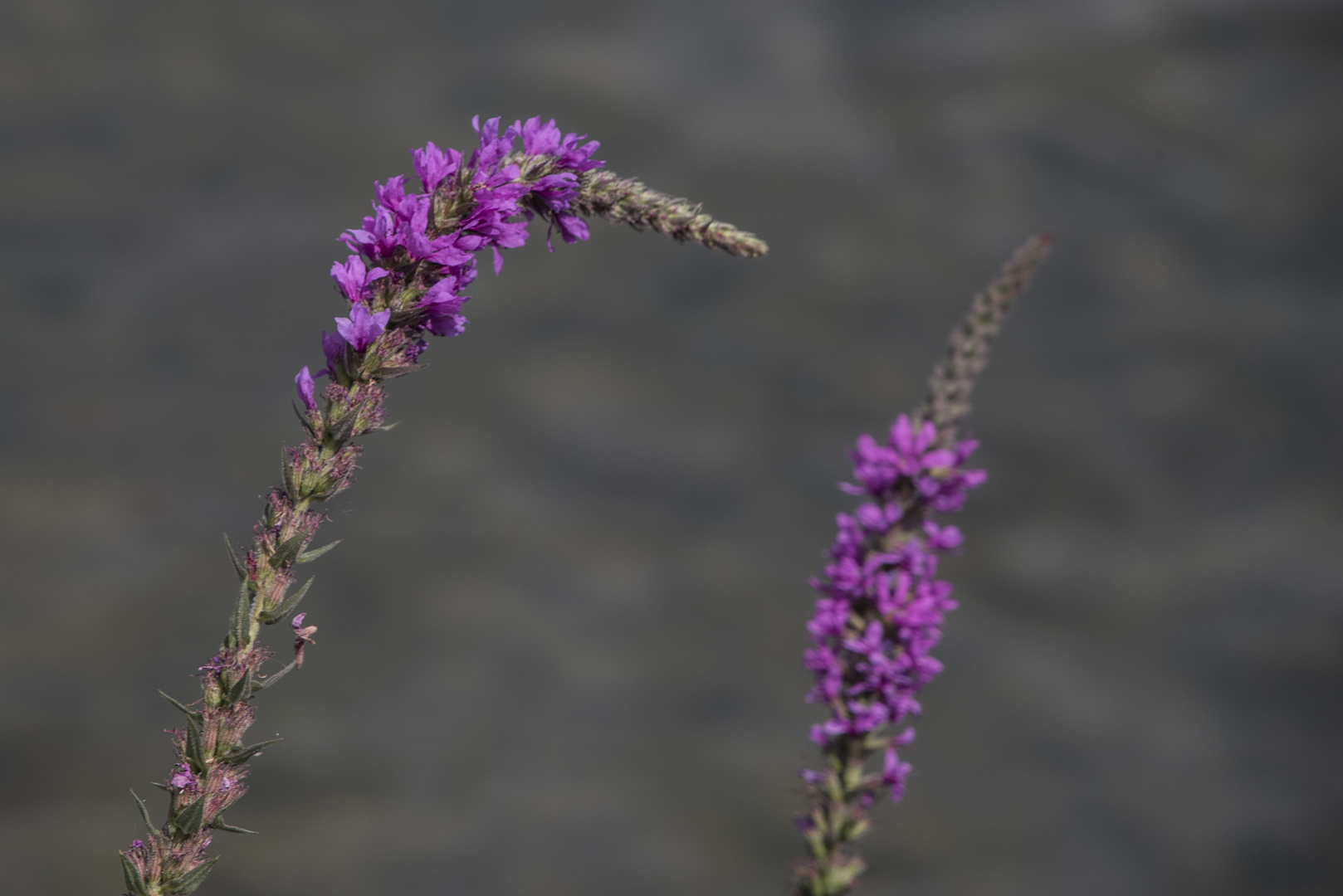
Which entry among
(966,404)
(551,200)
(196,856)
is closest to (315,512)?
(196,856)

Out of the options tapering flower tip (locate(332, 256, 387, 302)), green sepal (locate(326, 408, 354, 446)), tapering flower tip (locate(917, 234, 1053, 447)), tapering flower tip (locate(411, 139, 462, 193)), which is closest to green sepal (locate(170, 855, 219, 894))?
green sepal (locate(326, 408, 354, 446))

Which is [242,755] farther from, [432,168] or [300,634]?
[432,168]

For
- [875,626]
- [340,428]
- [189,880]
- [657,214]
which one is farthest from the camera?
[875,626]

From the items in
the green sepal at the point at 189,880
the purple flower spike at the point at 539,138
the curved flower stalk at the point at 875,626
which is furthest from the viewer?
the curved flower stalk at the point at 875,626

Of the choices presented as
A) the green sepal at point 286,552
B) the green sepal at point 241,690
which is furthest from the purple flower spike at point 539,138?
the green sepal at point 241,690

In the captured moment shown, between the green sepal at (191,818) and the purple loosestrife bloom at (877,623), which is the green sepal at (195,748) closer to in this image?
the green sepal at (191,818)

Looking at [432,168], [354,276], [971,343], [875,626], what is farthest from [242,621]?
[971,343]

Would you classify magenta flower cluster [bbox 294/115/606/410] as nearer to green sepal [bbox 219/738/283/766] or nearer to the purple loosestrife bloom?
green sepal [bbox 219/738/283/766]

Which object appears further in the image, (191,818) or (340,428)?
(340,428)
